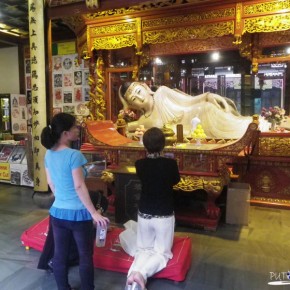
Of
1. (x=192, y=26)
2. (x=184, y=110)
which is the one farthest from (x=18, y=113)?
(x=192, y=26)

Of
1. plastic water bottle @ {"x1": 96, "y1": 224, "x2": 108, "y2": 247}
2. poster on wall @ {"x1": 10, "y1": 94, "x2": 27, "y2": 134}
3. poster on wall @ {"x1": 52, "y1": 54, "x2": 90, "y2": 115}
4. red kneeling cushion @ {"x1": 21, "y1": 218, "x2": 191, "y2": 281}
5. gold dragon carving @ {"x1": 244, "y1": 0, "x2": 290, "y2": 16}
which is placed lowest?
red kneeling cushion @ {"x1": 21, "y1": 218, "x2": 191, "y2": 281}

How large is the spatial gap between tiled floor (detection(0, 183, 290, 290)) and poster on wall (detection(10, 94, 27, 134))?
12.8 feet

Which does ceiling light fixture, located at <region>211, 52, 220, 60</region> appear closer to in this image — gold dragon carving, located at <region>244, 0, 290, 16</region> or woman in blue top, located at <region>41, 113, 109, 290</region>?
gold dragon carving, located at <region>244, 0, 290, 16</region>

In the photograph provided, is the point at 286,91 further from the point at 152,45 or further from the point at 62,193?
the point at 62,193

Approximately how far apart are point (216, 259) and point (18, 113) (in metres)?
6.20

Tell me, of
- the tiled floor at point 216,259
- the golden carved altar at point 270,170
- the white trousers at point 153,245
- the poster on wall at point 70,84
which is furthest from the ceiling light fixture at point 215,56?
the white trousers at point 153,245

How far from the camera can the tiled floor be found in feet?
7.73

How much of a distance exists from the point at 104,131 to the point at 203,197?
1.69 metres

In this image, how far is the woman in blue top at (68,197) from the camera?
6.25ft

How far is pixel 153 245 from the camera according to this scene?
2414 millimetres

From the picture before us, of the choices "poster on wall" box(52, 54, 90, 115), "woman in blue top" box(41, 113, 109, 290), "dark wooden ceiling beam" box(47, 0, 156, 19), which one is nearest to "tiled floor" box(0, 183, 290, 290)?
"woman in blue top" box(41, 113, 109, 290)

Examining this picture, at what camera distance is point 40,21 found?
12.9 feet

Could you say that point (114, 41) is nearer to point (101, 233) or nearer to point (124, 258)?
point (124, 258)

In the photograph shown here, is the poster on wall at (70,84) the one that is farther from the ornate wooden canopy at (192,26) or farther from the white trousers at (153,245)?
the white trousers at (153,245)
